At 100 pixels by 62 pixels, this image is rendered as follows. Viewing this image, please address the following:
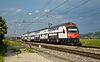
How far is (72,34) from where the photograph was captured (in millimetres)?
26062

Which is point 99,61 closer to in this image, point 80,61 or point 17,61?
point 80,61

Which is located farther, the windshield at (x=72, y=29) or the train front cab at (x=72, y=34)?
the windshield at (x=72, y=29)

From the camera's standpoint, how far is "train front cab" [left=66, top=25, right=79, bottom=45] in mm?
25812

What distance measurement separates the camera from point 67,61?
10594 millimetres

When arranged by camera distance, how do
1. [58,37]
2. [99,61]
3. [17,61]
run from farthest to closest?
[58,37], [17,61], [99,61]

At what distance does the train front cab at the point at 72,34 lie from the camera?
25812mm

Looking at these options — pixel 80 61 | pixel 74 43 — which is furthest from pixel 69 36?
pixel 80 61

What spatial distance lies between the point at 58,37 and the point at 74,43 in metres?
4.64

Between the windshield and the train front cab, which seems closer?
the train front cab

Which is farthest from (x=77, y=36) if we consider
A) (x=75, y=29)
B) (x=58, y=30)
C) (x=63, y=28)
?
(x=58, y=30)

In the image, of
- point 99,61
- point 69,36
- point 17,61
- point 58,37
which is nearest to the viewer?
point 99,61

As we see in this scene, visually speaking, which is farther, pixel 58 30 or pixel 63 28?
pixel 58 30

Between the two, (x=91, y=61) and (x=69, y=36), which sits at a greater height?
(x=69, y=36)

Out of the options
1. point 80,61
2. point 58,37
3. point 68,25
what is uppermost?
point 68,25
